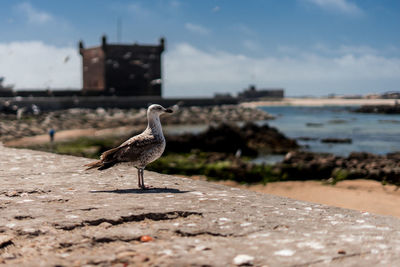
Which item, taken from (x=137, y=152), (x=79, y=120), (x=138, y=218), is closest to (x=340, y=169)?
(x=137, y=152)

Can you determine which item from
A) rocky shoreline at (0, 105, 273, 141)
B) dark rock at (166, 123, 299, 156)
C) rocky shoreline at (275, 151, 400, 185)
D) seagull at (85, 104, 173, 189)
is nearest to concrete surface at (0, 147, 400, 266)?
seagull at (85, 104, 173, 189)

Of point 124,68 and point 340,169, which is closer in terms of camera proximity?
point 340,169

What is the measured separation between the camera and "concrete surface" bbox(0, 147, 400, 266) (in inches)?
128

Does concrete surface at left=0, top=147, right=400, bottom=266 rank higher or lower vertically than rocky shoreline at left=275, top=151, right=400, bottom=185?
higher

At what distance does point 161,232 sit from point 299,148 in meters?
25.1

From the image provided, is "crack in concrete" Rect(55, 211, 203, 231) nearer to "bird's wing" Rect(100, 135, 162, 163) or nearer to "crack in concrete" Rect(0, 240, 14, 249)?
"crack in concrete" Rect(0, 240, 14, 249)

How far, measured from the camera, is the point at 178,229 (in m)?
3.99

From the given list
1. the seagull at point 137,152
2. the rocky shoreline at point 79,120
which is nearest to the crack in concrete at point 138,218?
the seagull at point 137,152

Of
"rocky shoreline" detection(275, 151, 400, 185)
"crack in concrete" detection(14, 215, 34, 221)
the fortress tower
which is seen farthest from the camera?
the fortress tower

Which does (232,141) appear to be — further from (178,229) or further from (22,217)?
(178,229)

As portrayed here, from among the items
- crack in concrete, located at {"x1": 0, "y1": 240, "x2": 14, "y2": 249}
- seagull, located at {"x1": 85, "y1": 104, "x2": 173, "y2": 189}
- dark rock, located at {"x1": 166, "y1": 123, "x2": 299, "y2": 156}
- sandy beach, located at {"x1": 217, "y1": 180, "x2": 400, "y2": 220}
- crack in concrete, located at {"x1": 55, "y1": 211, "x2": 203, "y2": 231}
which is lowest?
sandy beach, located at {"x1": 217, "y1": 180, "x2": 400, "y2": 220}

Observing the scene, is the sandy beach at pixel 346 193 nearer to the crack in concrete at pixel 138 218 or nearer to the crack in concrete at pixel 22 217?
the crack in concrete at pixel 138 218

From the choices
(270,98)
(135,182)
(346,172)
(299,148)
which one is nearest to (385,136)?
(299,148)

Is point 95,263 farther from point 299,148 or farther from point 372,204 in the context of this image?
point 299,148
